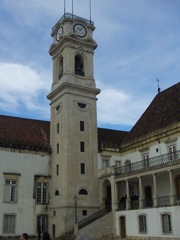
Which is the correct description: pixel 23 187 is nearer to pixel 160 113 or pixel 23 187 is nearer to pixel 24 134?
pixel 24 134

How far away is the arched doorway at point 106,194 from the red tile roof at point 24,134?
264 inches

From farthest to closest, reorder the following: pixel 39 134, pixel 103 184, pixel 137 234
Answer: pixel 39 134 < pixel 103 184 < pixel 137 234

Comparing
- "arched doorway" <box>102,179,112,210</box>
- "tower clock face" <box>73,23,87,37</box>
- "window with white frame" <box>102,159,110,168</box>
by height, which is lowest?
"arched doorway" <box>102,179,112,210</box>

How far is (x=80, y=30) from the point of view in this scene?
123 ft

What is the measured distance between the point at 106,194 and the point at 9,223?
940 cm

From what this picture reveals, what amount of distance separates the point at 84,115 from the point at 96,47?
8201 mm

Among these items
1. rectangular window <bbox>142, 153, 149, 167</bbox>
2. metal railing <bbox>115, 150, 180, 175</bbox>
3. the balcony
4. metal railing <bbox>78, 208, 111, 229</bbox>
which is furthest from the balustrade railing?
metal railing <bbox>78, 208, 111, 229</bbox>

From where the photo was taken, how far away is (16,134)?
112 feet

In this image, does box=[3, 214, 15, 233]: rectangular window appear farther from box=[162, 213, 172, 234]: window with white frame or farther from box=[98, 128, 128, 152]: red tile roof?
box=[162, 213, 172, 234]: window with white frame

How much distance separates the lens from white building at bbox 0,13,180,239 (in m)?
28.9

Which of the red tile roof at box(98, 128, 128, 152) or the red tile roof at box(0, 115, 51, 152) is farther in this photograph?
the red tile roof at box(98, 128, 128, 152)

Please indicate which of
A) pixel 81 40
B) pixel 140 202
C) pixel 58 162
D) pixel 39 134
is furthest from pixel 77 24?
pixel 140 202

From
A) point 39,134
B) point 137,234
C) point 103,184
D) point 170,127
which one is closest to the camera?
point 137,234

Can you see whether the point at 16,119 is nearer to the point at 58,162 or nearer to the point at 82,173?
the point at 58,162
